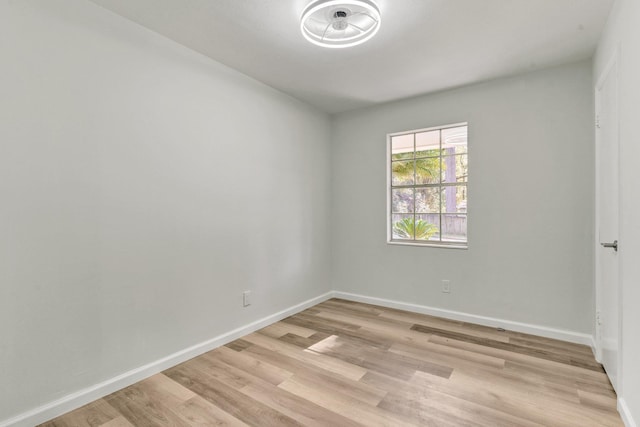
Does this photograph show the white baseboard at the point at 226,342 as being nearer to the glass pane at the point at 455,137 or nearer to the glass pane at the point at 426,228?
the glass pane at the point at 426,228

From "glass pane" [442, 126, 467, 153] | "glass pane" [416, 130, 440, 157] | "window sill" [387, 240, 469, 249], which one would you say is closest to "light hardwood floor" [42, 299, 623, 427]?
"window sill" [387, 240, 469, 249]

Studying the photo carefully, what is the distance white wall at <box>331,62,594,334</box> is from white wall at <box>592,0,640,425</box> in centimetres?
107

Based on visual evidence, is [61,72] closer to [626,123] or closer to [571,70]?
[626,123]

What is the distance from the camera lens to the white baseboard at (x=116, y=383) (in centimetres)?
175

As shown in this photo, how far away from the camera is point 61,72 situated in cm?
189

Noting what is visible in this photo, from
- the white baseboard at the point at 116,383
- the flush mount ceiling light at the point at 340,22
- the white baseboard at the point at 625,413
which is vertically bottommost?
the white baseboard at the point at 116,383

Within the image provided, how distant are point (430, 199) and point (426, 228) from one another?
39 cm

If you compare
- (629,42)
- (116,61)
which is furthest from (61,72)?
(629,42)

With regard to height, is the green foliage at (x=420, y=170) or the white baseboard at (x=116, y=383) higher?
the green foliage at (x=420, y=170)

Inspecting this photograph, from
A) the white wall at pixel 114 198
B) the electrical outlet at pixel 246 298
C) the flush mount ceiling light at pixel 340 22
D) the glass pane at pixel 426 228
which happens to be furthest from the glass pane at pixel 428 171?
the electrical outlet at pixel 246 298

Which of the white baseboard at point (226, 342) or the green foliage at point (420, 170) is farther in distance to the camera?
the green foliage at point (420, 170)

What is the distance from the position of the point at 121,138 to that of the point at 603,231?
3486 mm

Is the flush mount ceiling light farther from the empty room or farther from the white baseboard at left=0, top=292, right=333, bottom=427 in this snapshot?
the white baseboard at left=0, top=292, right=333, bottom=427

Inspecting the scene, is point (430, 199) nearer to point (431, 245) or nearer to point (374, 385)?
point (431, 245)
